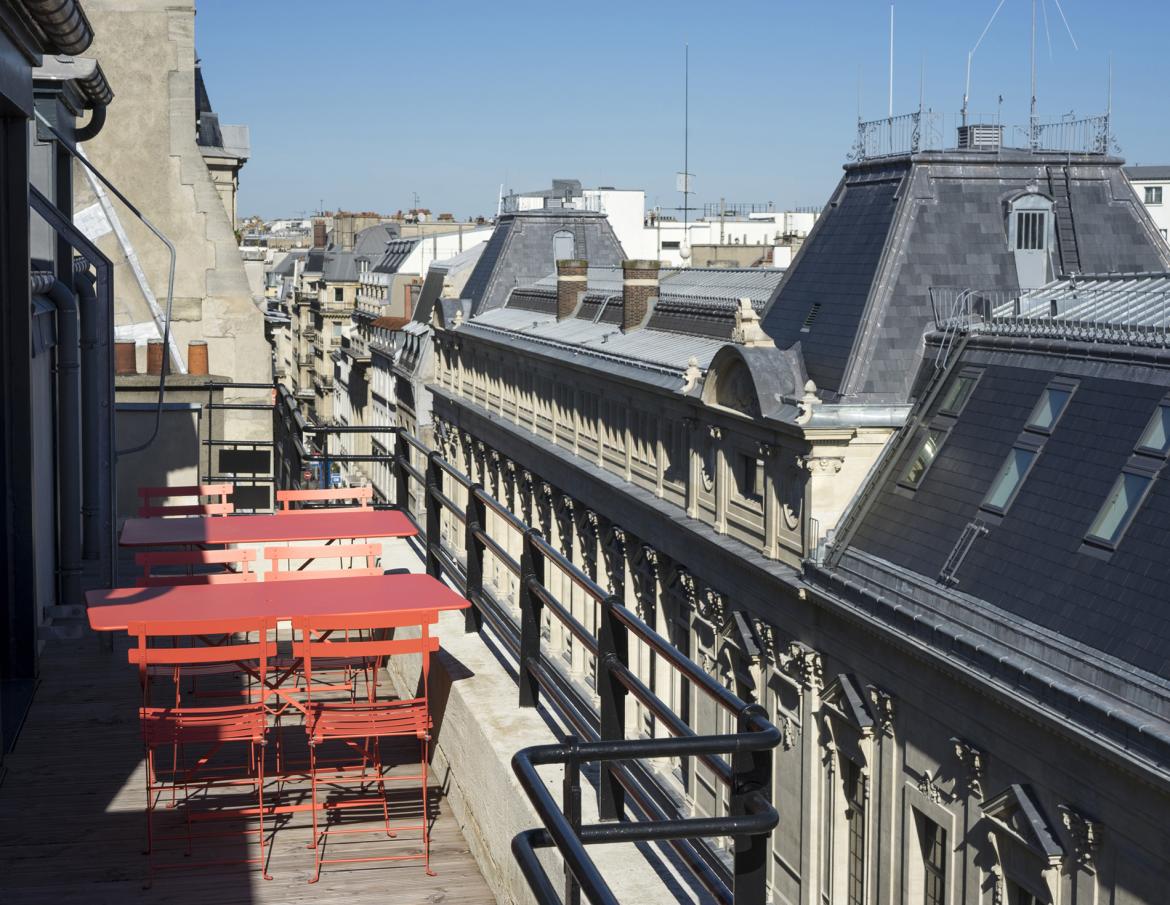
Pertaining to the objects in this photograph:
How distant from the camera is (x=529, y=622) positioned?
721cm

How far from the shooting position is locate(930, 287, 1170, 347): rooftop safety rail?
23156mm

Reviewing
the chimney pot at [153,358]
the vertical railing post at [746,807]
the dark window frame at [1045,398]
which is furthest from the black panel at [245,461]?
the vertical railing post at [746,807]

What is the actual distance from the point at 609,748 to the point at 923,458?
2350 cm

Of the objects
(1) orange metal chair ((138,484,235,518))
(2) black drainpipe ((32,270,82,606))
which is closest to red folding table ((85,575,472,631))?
(2) black drainpipe ((32,270,82,606))

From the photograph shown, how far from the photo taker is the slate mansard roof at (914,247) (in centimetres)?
2986

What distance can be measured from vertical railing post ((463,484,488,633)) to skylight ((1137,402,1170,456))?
46.4 feet

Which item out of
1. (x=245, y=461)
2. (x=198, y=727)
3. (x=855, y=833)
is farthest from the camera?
(x=855, y=833)

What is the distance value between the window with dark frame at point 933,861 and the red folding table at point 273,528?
1369cm

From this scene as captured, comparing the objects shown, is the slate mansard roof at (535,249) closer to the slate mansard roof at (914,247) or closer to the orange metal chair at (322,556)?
the slate mansard roof at (914,247)

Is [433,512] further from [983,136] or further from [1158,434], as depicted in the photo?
[983,136]

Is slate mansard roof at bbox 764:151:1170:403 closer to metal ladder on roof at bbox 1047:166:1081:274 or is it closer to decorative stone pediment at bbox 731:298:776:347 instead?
metal ladder on roof at bbox 1047:166:1081:274

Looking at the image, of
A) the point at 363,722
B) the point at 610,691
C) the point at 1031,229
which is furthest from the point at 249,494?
the point at 610,691

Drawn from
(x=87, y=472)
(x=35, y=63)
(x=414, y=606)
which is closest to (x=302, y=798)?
(x=414, y=606)

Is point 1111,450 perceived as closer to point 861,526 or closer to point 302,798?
point 861,526
